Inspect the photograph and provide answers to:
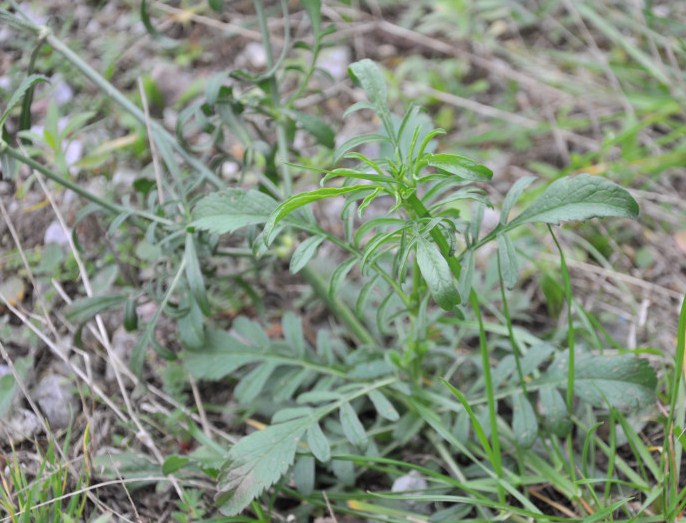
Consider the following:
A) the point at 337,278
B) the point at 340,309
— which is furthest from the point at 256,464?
the point at 340,309

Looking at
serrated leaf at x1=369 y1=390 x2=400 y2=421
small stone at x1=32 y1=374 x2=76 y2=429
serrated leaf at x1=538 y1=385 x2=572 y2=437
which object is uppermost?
serrated leaf at x1=369 y1=390 x2=400 y2=421

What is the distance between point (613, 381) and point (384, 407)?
1.79 ft

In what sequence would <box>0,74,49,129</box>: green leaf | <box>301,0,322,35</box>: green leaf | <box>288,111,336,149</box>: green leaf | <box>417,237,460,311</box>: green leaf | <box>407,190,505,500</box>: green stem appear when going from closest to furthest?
<box>417,237,460,311</box>: green leaf < <box>407,190,505,500</box>: green stem < <box>0,74,49,129</box>: green leaf < <box>301,0,322,35</box>: green leaf < <box>288,111,336,149</box>: green leaf

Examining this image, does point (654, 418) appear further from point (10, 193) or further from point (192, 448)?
point (10, 193)

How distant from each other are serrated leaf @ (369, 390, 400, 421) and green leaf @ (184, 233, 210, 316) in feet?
1.48

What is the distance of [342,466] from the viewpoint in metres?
1.71

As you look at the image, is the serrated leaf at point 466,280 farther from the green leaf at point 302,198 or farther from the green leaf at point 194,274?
the green leaf at point 194,274

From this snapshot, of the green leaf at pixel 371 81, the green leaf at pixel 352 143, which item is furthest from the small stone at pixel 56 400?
the green leaf at pixel 371 81

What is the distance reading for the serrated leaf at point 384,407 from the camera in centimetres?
163

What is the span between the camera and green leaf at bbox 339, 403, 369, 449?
162 cm

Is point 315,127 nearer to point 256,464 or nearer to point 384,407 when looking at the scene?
point 384,407

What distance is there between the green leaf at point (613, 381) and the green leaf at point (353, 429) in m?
0.48

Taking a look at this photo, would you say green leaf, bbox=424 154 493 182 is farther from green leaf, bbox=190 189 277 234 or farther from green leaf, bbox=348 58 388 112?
green leaf, bbox=190 189 277 234

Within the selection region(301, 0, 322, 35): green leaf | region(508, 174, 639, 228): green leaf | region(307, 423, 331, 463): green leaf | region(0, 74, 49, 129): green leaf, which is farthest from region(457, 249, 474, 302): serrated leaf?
region(0, 74, 49, 129): green leaf
